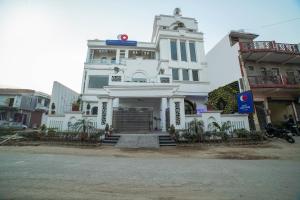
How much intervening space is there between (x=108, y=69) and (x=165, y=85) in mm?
10504

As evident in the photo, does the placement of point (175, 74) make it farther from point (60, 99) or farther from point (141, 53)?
point (60, 99)

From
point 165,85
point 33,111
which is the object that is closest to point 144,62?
point 165,85

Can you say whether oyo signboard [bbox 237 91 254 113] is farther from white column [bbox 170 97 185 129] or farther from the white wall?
white column [bbox 170 97 185 129]

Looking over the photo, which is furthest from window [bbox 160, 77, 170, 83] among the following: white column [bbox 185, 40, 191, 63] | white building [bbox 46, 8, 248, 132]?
white column [bbox 185, 40, 191, 63]

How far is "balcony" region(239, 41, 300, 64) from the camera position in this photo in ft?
45.9

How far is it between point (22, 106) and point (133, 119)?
2632 centimetres

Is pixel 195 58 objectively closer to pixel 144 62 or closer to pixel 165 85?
pixel 144 62

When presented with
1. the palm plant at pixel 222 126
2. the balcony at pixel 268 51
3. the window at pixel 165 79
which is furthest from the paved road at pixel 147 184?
the balcony at pixel 268 51

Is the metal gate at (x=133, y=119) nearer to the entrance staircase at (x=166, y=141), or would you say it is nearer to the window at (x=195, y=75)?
the entrance staircase at (x=166, y=141)

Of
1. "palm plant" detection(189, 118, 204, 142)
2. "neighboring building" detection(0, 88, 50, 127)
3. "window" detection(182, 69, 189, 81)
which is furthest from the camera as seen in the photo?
"neighboring building" detection(0, 88, 50, 127)

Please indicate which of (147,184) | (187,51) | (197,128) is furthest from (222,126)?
(187,51)

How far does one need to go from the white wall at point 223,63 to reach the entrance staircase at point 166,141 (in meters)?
10.5

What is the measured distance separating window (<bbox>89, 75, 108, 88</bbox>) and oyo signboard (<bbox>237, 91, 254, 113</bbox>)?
15.0 meters

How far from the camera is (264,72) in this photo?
15461mm
